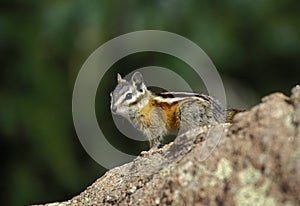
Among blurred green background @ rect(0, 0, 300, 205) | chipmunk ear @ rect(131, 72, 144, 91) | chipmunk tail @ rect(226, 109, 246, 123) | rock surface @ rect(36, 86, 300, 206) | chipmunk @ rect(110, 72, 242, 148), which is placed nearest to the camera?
rock surface @ rect(36, 86, 300, 206)

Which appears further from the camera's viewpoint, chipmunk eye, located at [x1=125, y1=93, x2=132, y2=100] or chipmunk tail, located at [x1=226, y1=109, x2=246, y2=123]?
chipmunk eye, located at [x1=125, y1=93, x2=132, y2=100]

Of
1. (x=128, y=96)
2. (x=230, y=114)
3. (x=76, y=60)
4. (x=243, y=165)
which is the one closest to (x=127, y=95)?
(x=128, y=96)

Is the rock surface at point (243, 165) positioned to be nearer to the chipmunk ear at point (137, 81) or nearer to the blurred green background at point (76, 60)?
the chipmunk ear at point (137, 81)

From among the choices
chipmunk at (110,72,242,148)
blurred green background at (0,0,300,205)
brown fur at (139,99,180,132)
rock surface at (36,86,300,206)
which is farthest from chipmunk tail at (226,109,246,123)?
Answer: blurred green background at (0,0,300,205)

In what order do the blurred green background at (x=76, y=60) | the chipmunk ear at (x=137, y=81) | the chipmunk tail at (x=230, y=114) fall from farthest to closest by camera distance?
the blurred green background at (x=76, y=60)
the chipmunk ear at (x=137, y=81)
the chipmunk tail at (x=230, y=114)

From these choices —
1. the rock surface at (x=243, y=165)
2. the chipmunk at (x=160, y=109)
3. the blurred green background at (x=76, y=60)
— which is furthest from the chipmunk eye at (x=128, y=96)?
the blurred green background at (x=76, y=60)

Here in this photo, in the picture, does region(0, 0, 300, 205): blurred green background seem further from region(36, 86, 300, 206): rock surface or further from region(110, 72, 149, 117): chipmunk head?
region(36, 86, 300, 206): rock surface
